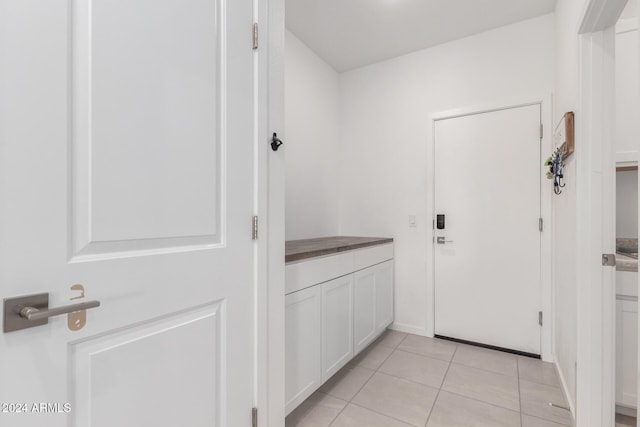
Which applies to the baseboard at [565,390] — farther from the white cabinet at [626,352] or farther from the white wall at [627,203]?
the white wall at [627,203]

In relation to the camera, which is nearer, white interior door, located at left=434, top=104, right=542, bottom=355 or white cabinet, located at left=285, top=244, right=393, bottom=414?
white cabinet, located at left=285, top=244, right=393, bottom=414

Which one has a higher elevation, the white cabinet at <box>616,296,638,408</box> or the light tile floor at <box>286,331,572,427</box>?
the white cabinet at <box>616,296,638,408</box>

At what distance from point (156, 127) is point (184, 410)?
2.98ft

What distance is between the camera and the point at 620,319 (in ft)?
5.45

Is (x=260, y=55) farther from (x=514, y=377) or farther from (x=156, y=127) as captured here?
(x=514, y=377)

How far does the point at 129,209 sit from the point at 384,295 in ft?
7.74

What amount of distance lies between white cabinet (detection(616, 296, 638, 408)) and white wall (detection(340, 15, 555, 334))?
4.30 ft

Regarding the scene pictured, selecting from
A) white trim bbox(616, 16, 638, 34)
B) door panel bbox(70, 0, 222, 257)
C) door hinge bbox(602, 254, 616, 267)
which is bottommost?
door hinge bbox(602, 254, 616, 267)

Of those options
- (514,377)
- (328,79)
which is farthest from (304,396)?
(328,79)

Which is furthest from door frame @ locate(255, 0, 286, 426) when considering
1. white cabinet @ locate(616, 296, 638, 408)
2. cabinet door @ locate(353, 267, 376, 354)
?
white cabinet @ locate(616, 296, 638, 408)

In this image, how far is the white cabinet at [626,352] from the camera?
163 cm

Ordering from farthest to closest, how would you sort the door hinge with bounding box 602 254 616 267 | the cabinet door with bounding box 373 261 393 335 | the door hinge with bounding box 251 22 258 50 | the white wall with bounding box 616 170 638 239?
the cabinet door with bounding box 373 261 393 335
the white wall with bounding box 616 170 638 239
the door hinge with bounding box 602 254 616 267
the door hinge with bounding box 251 22 258 50

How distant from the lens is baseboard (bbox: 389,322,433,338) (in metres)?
2.85

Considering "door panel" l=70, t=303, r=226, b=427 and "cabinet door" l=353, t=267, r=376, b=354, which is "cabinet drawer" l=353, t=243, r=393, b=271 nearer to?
"cabinet door" l=353, t=267, r=376, b=354
